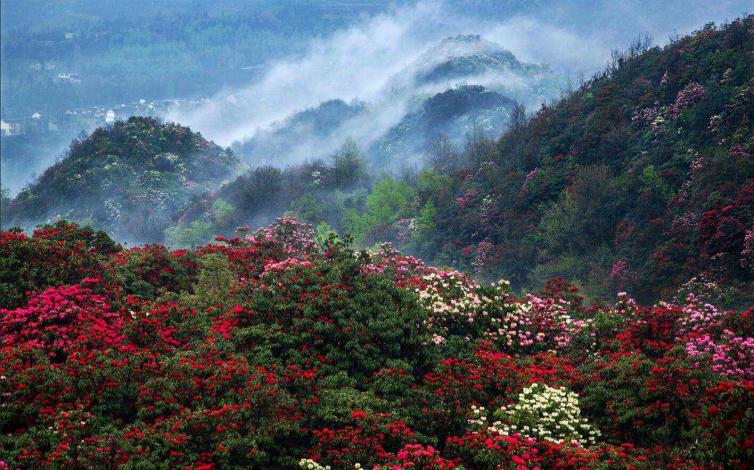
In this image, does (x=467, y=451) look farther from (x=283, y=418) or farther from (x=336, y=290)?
(x=336, y=290)

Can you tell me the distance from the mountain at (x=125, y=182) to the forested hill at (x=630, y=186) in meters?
34.6

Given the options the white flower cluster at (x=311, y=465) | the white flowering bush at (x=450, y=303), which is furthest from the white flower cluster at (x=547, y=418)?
the white flower cluster at (x=311, y=465)

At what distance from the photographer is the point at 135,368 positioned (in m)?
14.9

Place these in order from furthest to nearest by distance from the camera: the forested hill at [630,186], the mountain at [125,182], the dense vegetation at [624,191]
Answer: the mountain at [125,182]
the forested hill at [630,186]
the dense vegetation at [624,191]

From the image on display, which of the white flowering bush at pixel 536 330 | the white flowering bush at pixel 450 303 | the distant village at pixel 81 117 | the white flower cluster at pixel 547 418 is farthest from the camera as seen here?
the distant village at pixel 81 117

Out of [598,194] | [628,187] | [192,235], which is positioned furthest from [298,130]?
[628,187]

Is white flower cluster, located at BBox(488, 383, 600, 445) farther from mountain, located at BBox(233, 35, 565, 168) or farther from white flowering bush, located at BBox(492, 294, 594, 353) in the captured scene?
mountain, located at BBox(233, 35, 565, 168)

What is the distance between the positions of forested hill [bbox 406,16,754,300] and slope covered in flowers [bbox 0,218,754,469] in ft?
34.5

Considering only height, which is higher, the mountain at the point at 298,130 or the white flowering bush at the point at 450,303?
the mountain at the point at 298,130

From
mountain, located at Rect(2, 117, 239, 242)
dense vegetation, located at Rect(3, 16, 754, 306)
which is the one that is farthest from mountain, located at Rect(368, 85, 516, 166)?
dense vegetation, located at Rect(3, 16, 754, 306)

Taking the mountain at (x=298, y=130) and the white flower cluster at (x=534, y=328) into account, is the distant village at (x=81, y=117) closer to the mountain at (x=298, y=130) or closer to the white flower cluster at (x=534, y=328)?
the mountain at (x=298, y=130)

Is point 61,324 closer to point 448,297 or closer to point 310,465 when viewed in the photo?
point 310,465

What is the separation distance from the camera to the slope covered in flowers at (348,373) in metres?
13.1

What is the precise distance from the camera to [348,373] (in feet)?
54.2
